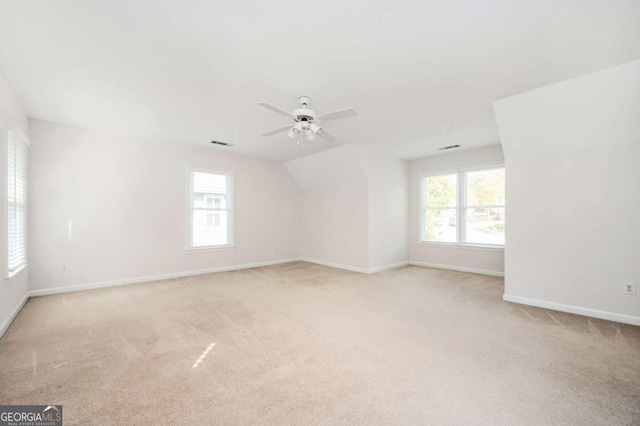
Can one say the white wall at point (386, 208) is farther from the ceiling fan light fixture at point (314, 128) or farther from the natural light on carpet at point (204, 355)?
the natural light on carpet at point (204, 355)

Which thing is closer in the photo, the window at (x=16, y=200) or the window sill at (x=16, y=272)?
the window sill at (x=16, y=272)

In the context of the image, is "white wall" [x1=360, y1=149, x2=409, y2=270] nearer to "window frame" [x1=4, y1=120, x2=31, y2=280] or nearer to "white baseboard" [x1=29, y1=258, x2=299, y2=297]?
"white baseboard" [x1=29, y1=258, x2=299, y2=297]

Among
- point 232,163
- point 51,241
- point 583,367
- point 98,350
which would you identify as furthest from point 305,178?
point 583,367

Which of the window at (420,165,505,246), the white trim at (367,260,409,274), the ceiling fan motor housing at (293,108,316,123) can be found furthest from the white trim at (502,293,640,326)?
the ceiling fan motor housing at (293,108,316,123)

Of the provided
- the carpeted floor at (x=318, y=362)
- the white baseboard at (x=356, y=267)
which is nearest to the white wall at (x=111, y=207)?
the carpeted floor at (x=318, y=362)

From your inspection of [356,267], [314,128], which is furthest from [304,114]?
[356,267]

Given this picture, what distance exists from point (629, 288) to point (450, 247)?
3.14 meters

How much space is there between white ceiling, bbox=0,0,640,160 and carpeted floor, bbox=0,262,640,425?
260cm

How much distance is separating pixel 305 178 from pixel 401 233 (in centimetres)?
271

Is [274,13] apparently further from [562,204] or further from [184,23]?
[562,204]

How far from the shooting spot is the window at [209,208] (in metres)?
5.75

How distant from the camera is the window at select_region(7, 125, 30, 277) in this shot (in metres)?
3.19

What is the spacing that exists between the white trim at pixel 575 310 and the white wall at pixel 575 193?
0.03 ft

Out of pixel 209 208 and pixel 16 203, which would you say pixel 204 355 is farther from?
pixel 209 208
